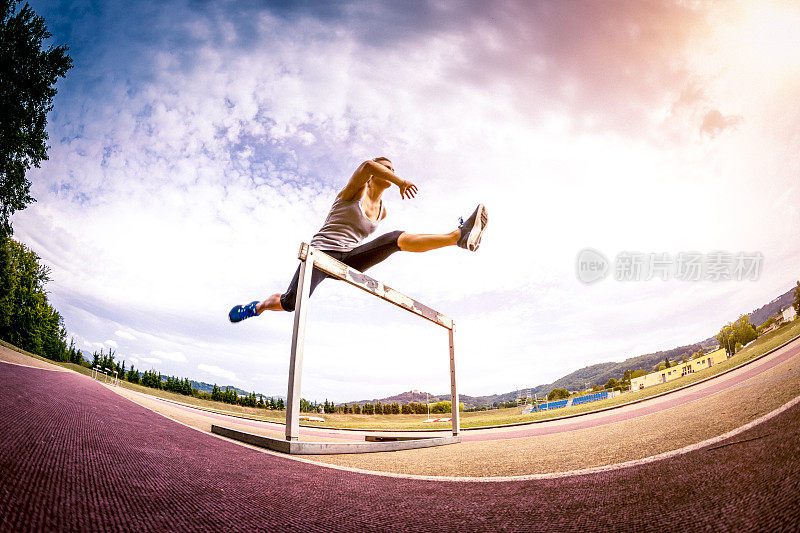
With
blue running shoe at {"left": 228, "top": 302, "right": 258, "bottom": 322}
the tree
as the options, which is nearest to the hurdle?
blue running shoe at {"left": 228, "top": 302, "right": 258, "bottom": 322}

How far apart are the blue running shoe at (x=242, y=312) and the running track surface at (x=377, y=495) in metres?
2.74

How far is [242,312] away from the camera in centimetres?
435

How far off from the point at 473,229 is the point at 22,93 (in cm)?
1792

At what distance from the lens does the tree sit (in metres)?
11.1

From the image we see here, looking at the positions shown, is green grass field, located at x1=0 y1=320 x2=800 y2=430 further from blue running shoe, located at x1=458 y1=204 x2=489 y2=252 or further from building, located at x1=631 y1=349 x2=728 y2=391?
building, located at x1=631 y1=349 x2=728 y2=391

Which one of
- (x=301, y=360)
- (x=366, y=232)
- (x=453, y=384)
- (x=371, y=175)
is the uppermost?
(x=371, y=175)

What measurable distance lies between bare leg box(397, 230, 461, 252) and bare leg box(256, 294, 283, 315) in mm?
1802

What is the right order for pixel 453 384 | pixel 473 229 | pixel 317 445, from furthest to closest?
pixel 453 384, pixel 473 229, pixel 317 445

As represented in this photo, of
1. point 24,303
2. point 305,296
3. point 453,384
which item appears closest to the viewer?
point 305,296

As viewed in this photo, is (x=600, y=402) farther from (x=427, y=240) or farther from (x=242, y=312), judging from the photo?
(x=242, y=312)

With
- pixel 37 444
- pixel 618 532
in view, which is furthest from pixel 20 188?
pixel 618 532

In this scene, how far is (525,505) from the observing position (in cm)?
98

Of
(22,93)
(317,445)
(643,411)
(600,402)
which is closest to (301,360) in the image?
(317,445)

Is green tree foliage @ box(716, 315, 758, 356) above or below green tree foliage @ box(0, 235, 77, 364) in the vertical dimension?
below
